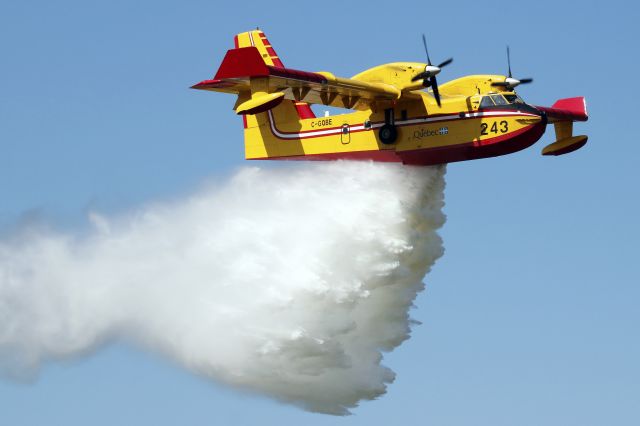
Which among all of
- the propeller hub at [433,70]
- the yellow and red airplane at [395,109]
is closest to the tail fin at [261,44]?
the yellow and red airplane at [395,109]

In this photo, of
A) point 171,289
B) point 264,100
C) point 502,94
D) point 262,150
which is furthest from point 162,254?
point 502,94

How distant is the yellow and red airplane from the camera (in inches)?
1455

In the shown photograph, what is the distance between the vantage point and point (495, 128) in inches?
1506

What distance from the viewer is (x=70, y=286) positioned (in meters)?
41.5

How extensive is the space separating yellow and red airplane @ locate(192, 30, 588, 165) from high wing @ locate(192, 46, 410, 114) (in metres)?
0.02

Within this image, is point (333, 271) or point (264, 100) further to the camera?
point (333, 271)

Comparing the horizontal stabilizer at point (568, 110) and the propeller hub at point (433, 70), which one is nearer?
the propeller hub at point (433, 70)

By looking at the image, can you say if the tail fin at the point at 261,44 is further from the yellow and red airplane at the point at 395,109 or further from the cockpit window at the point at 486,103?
the cockpit window at the point at 486,103

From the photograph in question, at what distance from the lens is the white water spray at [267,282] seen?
38938mm

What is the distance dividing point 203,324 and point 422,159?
6811 millimetres

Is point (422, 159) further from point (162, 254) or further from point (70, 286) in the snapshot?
point (70, 286)

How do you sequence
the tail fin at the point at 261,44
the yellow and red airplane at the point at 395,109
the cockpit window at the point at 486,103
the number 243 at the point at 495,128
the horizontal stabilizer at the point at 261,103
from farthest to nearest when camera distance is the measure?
the tail fin at the point at 261,44
the cockpit window at the point at 486,103
the number 243 at the point at 495,128
the yellow and red airplane at the point at 395,109
the horizontal stabilizer at the point at 261,103

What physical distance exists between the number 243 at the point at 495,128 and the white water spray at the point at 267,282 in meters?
1.97

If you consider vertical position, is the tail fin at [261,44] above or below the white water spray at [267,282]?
above
